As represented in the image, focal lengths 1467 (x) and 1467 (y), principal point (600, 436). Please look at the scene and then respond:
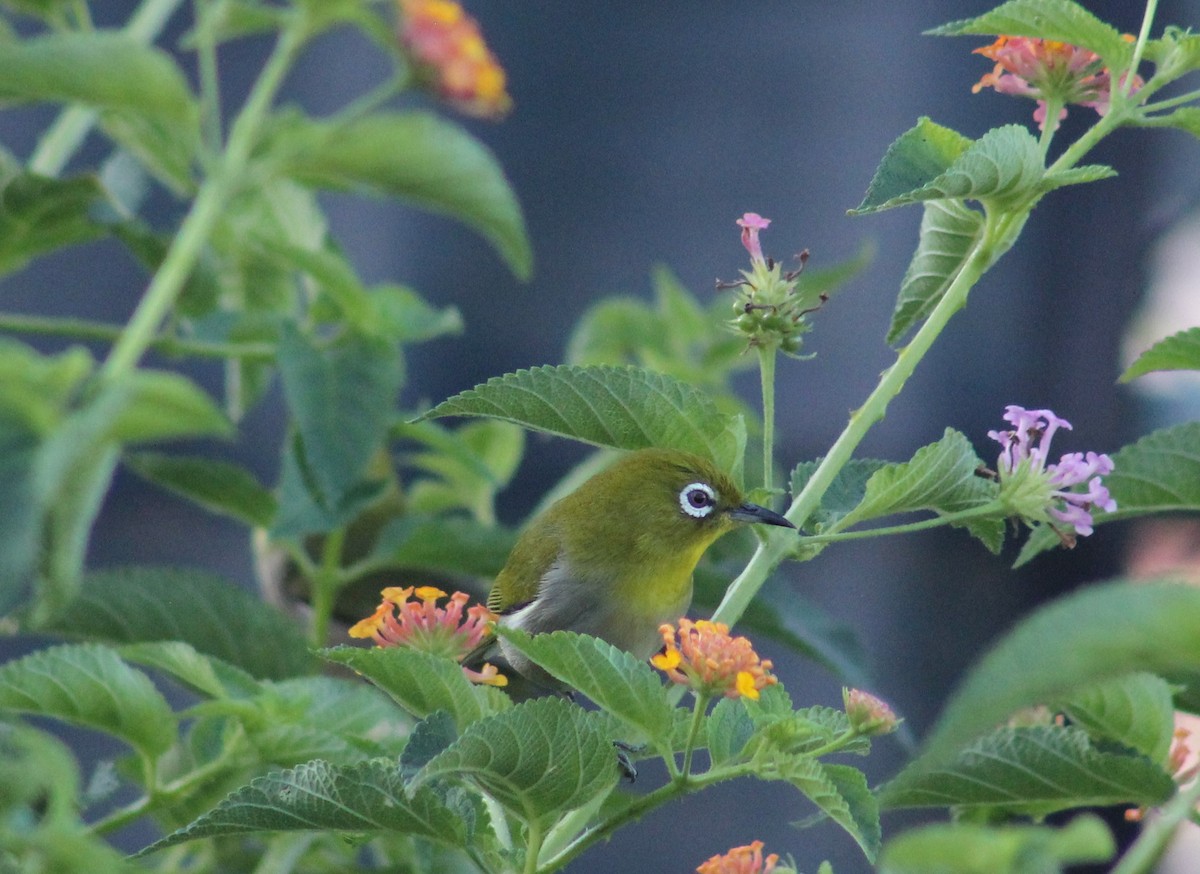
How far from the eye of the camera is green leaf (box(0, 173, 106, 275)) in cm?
133

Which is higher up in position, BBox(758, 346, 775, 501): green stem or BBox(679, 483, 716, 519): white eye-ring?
BBox(758, 346, 775, 501): green stem

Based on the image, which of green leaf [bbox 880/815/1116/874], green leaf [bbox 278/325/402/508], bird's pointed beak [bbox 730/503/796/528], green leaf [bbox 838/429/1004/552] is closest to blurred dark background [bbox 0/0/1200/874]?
green leaf [bbox 278/325/402/508]

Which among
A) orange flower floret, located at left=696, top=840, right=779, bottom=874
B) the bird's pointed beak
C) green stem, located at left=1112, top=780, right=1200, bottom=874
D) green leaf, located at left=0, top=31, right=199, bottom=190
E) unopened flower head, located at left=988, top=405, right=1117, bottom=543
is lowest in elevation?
orange flower floret, located at left=696, top=840, right=779, bottom=874

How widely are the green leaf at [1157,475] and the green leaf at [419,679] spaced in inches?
16.2

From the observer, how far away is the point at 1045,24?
2.91 feet

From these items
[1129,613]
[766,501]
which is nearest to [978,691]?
[1129,613]

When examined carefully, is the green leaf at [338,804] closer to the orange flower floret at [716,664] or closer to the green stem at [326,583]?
the orange flower floret at [716,664]

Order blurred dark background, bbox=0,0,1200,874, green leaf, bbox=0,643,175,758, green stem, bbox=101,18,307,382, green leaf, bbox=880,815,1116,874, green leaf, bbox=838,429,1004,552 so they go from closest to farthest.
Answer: green leaf, bbox=880,815,1116,874, green leaf, bbox=838,429,1004,552, green leaf, bbox=0,643,175,758, green stem, bbox=101,18,307,382, blurred dark background, bbox=0,0,1200,874

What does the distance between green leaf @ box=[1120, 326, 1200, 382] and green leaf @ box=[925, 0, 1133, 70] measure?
0.65 feet

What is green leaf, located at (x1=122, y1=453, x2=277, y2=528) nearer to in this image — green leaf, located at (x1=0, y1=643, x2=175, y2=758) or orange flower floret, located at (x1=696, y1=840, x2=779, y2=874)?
green leaf, located at (x1=0, y1=643, x2=175, y2=758)

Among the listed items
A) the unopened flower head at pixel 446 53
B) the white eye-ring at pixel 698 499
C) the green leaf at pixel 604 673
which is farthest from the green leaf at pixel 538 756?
the unopened flower head at pixel 446 53

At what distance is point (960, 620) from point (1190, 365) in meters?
2.82

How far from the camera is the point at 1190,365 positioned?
99 cm

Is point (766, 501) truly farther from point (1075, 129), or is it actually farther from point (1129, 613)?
point (1075, 129)
